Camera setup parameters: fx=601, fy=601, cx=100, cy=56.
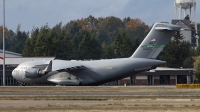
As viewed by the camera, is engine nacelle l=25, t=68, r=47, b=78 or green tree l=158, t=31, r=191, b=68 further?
green tree l=158, t=31, r=191, b=68

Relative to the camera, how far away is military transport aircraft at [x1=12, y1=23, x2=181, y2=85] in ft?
236

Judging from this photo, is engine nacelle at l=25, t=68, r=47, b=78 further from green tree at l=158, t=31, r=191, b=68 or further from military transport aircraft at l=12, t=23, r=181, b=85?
green tree at l=158, t=31, r=191, b=68

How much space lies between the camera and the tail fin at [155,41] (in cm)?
7400

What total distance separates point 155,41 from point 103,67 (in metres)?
7.55

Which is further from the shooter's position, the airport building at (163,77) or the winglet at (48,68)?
the airport building at (163,77)

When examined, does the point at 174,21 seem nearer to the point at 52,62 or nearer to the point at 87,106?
the point at 52,62

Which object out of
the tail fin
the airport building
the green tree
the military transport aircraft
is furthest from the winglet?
the green tree

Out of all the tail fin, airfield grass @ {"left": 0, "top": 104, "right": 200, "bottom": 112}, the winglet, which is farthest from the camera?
the tail fin

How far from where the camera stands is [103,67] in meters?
72.6

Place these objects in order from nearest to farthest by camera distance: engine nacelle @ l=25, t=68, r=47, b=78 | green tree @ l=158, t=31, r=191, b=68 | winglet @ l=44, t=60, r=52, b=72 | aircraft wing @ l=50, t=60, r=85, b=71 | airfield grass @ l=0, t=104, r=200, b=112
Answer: airfield grass @ l=0, t=104, r=200, b=112, winglet @ l=44, t=60, r=52, b=72, aircraft wing @ l=50, t=60, r=85, b=71, engine nacelle @ l=25, t=68, r=47, b=78, green tree @ l=158, t=31, r=191, b=68

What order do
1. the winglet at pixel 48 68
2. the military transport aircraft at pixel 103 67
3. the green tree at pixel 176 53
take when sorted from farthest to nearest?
the green tree at pixel 176 53
the winglet at pixel 48 68
the military transport aircraft at pixel 103 67

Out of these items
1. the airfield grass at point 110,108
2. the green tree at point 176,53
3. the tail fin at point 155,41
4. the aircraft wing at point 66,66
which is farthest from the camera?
the green tree at point 176,53

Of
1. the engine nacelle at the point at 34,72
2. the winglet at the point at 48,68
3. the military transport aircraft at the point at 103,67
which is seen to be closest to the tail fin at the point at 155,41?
the military transport aircraft at the point at 103,67

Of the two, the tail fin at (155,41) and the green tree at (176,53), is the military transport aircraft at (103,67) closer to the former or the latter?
the tail fin at (155,41)
